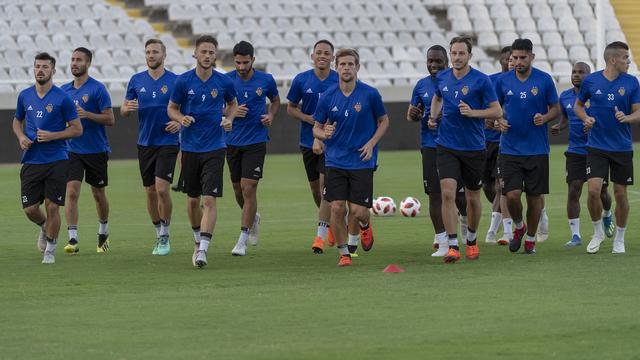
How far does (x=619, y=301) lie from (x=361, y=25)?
31.3 meters

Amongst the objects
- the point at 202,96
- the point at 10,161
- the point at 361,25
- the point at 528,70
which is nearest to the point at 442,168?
the point at 528,70

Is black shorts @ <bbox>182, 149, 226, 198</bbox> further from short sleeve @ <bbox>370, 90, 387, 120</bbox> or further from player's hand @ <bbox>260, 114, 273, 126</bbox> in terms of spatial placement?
short sleeve @ <bbox>370, 90, 387, 120</bbox>

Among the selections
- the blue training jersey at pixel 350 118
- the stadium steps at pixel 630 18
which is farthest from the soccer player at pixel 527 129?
the stadium steps at pixel 630 18

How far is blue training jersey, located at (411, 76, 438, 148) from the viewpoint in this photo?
14846mm

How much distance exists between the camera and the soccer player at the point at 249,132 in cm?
1545

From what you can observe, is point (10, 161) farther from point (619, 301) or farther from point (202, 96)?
point (619, 301)

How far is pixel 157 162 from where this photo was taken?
Answer: 1538cm

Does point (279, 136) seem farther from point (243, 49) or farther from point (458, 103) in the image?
point (458, 103)

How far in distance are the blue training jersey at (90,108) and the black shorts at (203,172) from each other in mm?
1696

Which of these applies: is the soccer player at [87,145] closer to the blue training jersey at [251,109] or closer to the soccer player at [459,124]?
the blue training jersey at [251,109]

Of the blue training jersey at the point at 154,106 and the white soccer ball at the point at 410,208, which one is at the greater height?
the blue training jersey at the point at 154,106

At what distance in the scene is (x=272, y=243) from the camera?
53.9 ft

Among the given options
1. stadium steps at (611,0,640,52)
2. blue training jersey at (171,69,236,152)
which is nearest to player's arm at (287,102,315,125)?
blue training jersey at (171,69,236,152)

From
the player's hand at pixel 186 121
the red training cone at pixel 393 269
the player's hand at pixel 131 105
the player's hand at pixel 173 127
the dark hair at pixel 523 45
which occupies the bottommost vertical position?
the red training cone at pixel 393 269
